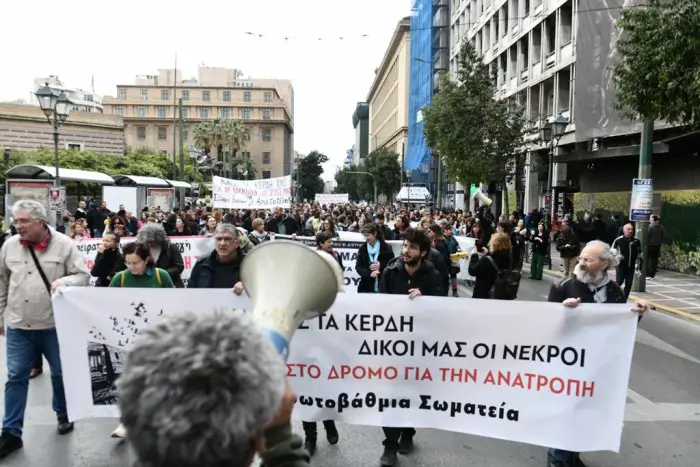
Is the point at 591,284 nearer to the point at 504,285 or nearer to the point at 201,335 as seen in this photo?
the point at 504,285

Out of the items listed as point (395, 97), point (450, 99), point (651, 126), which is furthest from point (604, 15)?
point (395, 97)

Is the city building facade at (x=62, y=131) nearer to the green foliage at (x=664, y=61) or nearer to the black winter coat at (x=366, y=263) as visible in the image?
the green foliage at (x=664, y=61)

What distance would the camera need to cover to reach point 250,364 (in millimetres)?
1240

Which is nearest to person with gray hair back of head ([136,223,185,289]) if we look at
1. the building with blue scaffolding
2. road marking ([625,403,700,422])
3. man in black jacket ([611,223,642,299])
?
road marking ([625,403,700,422])

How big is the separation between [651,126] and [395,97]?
83318mm

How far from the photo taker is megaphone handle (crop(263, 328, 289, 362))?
5.02 ft

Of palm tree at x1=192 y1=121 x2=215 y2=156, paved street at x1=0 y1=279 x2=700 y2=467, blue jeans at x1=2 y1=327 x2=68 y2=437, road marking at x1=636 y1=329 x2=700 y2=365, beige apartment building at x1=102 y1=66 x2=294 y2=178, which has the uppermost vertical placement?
beige apartment building at x1=102 y1=66 x2=294 y2=178

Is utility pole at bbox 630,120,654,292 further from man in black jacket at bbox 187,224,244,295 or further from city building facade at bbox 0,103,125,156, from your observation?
city building facade at bbox 0,103,125,156

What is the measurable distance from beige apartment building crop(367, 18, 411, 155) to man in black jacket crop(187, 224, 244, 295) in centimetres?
6454

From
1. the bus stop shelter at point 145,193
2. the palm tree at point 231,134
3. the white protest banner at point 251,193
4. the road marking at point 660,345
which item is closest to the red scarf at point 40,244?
the road marking at point 660,345

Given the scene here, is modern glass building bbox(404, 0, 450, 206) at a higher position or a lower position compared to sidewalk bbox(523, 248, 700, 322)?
higher

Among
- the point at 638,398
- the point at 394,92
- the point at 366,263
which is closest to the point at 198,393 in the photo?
the point at 638,398

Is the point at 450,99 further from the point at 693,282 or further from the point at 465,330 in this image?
the point at 465,330

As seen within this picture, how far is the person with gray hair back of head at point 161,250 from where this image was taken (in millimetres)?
5762
